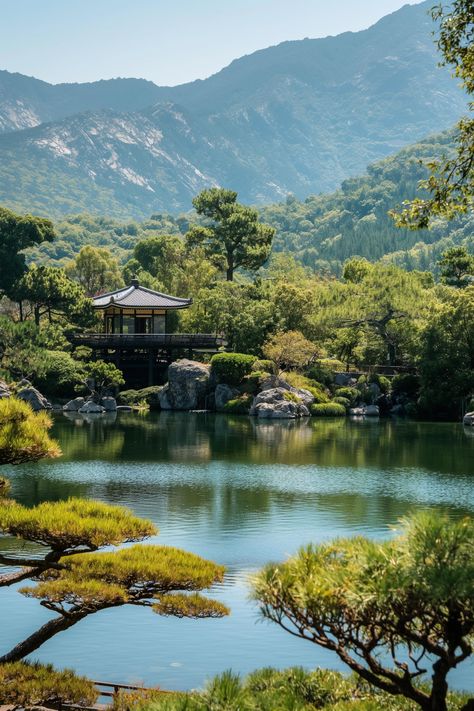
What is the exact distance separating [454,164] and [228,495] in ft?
48.7

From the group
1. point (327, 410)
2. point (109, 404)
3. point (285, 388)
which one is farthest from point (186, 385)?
point (327, 410)

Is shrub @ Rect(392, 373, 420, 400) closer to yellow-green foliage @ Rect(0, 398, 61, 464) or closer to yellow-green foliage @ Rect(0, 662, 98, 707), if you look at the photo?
yellow-green foliage @ Rect(0, 398, 61, 464)

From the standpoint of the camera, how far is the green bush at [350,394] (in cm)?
4926

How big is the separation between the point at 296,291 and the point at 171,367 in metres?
→ 7.93

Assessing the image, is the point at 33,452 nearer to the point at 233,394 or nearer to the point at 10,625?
the point at 10,625

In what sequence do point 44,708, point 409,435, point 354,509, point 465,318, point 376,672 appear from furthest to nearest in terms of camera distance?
point 465,318 < point 409,435 < point 354,509 < point 44,708 < point 376,672

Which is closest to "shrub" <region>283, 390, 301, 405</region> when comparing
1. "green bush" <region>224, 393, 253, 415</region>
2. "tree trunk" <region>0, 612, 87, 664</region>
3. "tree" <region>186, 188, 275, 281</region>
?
"green bush" <region>224, 393, 253, 415</region>

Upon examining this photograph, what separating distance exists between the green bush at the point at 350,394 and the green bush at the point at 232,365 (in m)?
4.77

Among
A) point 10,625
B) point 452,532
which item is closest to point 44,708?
point 452,532

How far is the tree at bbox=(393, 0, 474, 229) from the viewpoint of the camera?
412 inches

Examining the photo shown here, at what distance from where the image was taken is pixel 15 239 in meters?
56.4

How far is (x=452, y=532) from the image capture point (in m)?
5.76

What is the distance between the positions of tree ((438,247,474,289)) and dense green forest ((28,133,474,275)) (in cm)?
6437

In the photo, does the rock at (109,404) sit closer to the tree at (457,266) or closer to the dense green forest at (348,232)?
the tree at (457,266)
